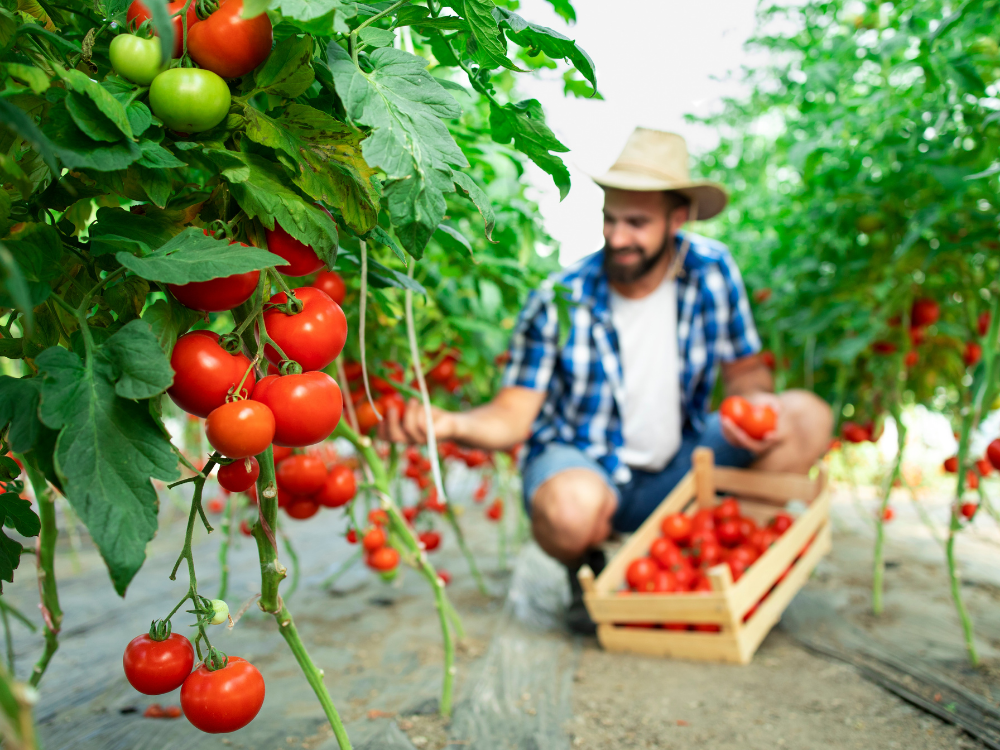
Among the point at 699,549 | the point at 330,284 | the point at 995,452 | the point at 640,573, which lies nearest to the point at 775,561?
the point at 699,549

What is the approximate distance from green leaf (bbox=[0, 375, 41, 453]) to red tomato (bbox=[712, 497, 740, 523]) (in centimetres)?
182

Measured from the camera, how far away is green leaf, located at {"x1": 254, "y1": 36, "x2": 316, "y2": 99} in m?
0.53

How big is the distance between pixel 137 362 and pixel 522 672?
4.24 ft

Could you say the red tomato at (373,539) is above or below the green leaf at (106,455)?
below

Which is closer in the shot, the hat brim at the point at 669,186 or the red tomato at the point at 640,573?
the red tomato at the point at 640,573

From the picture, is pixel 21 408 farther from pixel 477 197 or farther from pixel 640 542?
pixel 640 542

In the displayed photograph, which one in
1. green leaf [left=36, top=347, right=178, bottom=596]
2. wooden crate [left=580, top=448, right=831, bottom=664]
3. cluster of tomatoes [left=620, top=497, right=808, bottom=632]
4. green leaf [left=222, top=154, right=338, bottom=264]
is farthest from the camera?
cluster of tomatoes [left=620, top=497, right=808, bottom=632]

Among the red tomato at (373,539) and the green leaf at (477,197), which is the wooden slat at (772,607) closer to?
the red tomato at (373,539)

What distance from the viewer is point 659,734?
1.24m

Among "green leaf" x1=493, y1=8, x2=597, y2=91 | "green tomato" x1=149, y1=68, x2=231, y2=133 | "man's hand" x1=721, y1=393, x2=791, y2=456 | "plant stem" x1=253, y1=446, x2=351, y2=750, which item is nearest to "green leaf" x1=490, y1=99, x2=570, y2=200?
"green leaf" x1=493, y1=8, x2=597, y2=91

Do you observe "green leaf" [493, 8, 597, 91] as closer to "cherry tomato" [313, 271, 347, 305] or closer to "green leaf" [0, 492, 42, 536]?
"cherry tomato" [313, 271, 347, 305]

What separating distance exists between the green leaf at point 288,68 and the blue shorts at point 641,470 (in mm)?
1570

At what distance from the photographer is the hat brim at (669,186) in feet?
6.60

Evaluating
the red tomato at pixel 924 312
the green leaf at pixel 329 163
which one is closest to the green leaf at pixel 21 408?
the green leaf at pixel 329 163
